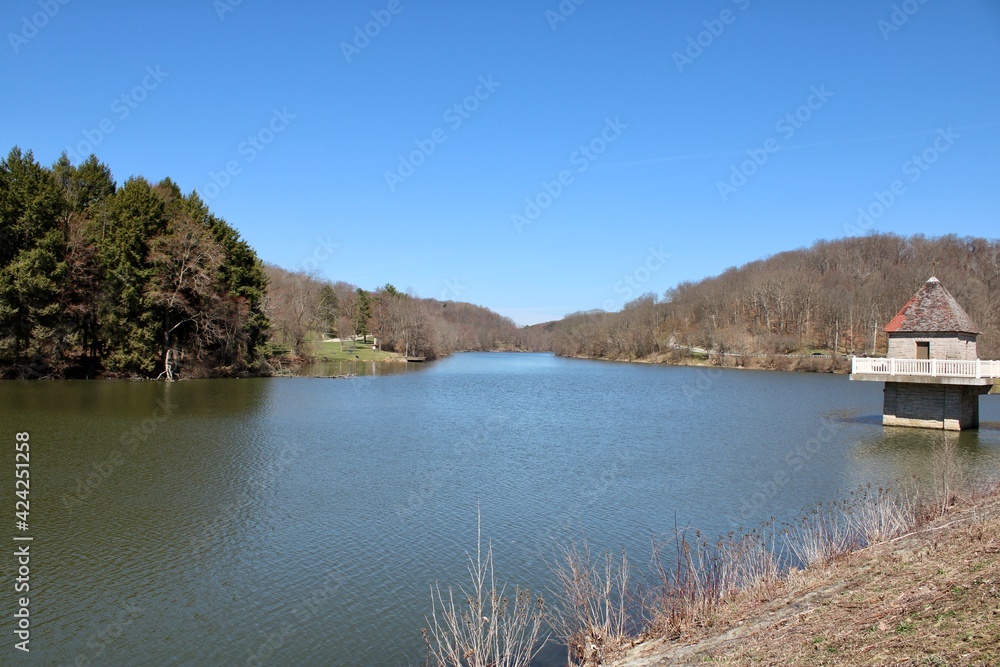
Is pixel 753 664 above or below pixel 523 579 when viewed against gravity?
above

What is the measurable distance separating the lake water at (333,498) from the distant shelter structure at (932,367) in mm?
1218

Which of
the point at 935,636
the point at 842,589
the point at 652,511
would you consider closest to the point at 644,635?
the point at 842,589

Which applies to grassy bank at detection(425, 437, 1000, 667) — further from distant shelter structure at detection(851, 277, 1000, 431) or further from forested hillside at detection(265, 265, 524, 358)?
forested hillside at detection(265, 265, 524, 358)

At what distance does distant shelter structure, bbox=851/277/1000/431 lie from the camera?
24.1 metres

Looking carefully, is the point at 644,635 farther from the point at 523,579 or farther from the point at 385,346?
the point at 385,346

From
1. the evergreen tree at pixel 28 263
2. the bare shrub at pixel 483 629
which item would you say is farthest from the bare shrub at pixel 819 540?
the evergreen tree at pixel 28 263

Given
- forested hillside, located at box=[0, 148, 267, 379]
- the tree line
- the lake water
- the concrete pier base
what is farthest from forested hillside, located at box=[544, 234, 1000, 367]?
forested hillside, located at box=[0, 148, 267, 379]

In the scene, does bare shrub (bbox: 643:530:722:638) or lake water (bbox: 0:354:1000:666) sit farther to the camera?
lake water (bbox: 0:354:1000:666)

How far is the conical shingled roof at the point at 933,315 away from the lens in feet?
81.4

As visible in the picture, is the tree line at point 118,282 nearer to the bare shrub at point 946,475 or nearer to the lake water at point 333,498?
the lake water at point 333,498

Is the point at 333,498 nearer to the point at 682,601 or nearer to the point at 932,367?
the point at 682,601

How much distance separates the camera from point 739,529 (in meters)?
12.9

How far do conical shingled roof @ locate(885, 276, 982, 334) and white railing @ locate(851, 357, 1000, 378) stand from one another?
54.2 inches

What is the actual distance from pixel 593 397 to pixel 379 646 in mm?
34619
